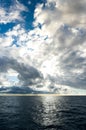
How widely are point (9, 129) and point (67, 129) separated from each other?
2579cm

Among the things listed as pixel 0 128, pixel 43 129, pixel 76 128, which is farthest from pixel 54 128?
pixel 0 128

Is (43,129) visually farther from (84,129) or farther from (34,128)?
(84,129)

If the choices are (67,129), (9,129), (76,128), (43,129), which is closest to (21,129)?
(9,129)

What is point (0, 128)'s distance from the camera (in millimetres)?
70250

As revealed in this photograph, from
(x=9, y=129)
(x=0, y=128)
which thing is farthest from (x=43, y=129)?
(x=0, y=128)

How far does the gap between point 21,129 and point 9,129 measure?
5296 millimetres

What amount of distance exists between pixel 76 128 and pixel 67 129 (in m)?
5.16

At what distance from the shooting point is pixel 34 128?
70.6 meters

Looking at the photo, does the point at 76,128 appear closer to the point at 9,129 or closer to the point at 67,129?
the point at 67,129

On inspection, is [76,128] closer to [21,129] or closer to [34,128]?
[34,128]

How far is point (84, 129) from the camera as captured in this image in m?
69.5

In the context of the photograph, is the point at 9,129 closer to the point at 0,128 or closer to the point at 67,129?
the point at 0,128

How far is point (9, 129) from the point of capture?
222 ft

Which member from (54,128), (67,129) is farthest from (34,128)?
(67,129)
